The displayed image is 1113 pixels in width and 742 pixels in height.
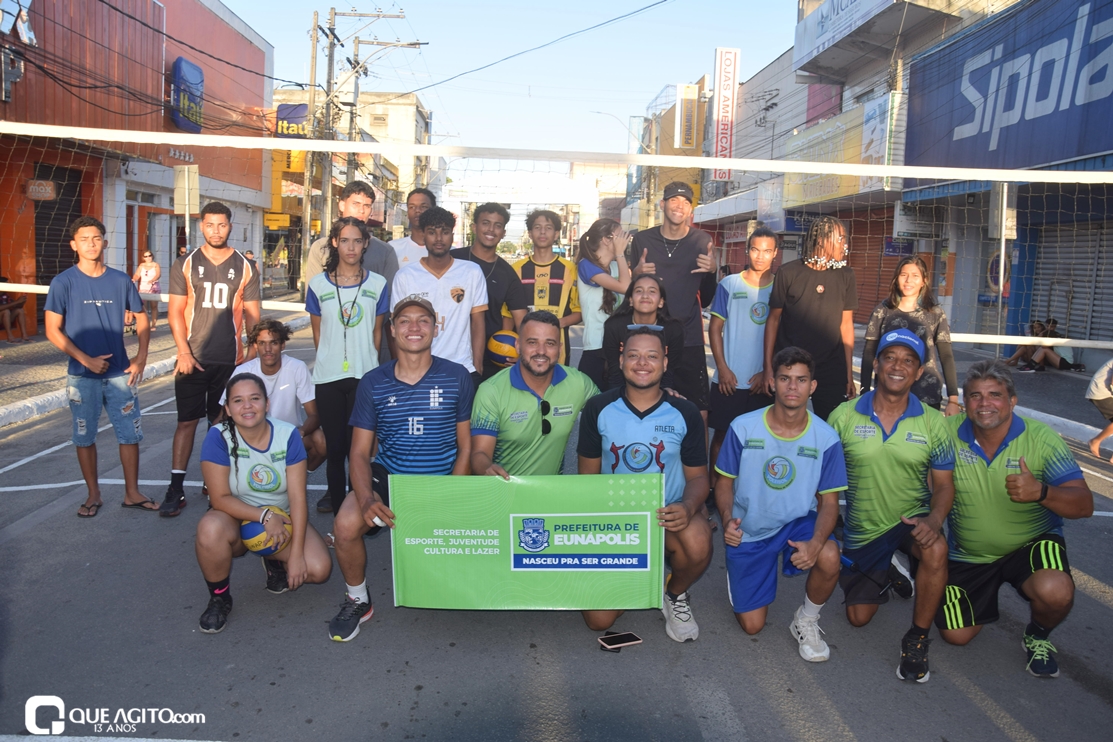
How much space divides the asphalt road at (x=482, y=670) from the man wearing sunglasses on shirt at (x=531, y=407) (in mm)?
812

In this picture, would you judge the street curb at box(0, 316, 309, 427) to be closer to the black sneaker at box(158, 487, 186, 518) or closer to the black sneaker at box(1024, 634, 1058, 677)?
the black sneaker at box(158, 487, 186, 518)

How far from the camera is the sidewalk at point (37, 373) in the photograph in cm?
871

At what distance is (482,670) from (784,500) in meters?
1.60

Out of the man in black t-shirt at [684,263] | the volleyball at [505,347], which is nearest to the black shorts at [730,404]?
the man in black t-shirt at [684,263]

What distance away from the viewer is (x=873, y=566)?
405cm

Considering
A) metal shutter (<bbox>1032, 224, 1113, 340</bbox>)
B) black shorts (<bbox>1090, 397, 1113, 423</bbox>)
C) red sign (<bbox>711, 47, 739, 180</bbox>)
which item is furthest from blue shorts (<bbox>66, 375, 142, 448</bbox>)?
red sign (<bbox>711, 47, 739, 180</bbox>)

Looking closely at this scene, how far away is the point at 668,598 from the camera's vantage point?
4.04 meters

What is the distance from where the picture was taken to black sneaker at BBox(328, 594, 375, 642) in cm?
381

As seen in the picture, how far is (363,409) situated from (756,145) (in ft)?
101

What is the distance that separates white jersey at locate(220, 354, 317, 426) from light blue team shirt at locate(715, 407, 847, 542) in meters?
2.71

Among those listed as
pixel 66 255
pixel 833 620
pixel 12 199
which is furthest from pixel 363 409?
pixel 66 255

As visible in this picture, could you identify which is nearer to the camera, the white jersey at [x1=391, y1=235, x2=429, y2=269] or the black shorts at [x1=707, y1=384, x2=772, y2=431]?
the black shorts at [x1=707, y1=384, x2=772, y2=431]

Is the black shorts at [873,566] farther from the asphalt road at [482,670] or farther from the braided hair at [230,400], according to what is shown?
the braided hair at [230,400]

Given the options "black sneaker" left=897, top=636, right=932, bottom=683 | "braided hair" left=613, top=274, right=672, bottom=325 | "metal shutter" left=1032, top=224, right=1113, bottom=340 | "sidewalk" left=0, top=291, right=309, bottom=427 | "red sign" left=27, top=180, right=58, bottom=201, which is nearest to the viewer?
"black sneaker" left=897, top=636, right=932, bottom=683
